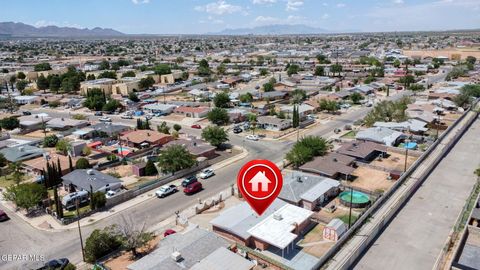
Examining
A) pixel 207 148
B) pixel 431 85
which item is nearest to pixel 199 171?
pixel 207 148

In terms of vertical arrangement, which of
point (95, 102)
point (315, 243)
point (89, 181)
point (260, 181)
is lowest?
point (315, 243)

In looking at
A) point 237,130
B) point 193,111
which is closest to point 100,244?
point 237,130

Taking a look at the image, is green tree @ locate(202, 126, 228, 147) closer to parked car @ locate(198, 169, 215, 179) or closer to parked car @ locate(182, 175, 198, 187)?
parked car @ locate(198, 169, 215, 179)

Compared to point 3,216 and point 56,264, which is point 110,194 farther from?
point 56,264

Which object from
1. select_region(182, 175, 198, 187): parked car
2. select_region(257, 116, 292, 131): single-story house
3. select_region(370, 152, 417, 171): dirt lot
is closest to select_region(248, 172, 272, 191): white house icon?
select_region(182, 175, 198, 187): parked car

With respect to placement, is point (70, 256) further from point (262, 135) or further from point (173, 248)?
point (262, 135)

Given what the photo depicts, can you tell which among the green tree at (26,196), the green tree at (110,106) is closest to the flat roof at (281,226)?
the green tree at (26,196)
